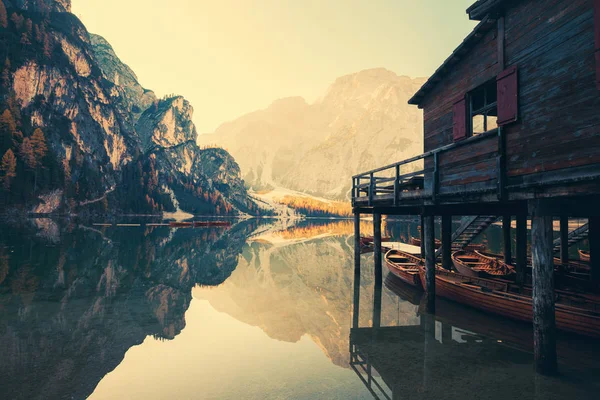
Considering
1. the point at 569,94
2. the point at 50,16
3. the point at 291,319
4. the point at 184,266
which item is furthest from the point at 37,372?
the point at 50,16

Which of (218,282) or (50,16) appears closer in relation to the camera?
(218,282)

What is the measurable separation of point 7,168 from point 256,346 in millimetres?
115340

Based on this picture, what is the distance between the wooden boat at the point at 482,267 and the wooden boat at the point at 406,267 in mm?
2124

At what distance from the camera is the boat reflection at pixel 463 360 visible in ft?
26.3

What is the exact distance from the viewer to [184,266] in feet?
96.8

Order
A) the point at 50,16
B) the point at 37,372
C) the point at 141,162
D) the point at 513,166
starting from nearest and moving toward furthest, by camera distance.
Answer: the point at 37,372
the point at 513,166
the point at 50,16
the point at 141,162

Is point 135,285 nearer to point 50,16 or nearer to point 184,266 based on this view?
point 184,266

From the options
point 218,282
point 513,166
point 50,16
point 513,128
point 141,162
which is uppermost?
point 50,16

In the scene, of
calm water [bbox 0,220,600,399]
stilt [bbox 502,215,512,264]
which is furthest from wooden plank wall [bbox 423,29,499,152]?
calm water [bbox 0,220,600,399]

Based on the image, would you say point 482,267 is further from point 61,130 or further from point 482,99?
point 61,130

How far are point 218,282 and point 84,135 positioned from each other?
160m

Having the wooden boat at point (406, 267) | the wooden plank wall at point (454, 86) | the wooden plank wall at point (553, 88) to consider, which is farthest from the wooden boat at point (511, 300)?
the wooden plank wall at point (454, 86)

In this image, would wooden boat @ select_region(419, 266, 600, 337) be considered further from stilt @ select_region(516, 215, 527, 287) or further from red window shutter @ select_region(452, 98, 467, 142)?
red window shutter @ select_region(452, 98, 467, 142)

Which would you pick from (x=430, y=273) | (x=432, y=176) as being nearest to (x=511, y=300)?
(x=430, y=273)
